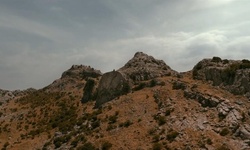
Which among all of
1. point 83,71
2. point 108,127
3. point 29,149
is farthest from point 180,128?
point 83,71

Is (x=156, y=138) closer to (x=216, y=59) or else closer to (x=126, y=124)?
(x=126, y=124)

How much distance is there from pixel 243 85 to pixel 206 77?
954cm

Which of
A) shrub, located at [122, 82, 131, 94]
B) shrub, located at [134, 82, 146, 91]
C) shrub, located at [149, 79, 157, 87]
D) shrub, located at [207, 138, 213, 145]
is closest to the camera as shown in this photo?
shrub, located at [207, 138, 213, 145]

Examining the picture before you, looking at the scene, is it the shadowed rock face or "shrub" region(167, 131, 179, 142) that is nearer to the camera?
"shrub" region(167, 131, 179, 142)

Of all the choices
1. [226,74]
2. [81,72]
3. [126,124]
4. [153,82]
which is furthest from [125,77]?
[81,72]

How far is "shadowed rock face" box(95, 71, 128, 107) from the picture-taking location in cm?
6581

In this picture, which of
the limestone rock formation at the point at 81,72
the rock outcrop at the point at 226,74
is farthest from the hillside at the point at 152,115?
the limestone rock formation at the point at 81,72

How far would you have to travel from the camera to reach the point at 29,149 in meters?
58.3

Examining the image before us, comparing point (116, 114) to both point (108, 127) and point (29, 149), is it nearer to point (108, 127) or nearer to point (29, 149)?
point (108, 127)

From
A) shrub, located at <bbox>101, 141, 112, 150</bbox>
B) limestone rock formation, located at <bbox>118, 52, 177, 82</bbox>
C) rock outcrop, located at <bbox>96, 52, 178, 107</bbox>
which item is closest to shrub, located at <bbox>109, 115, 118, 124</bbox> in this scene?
shrub, located at <bbox>101, 141, 112, 150</bbox>

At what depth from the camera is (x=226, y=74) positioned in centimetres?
5541

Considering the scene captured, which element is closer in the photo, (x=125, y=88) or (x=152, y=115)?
(x=152, y=115)

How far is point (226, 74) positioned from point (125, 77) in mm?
22198

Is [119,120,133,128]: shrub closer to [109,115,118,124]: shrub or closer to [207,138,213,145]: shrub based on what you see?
[109,115,118,124]: shrub
